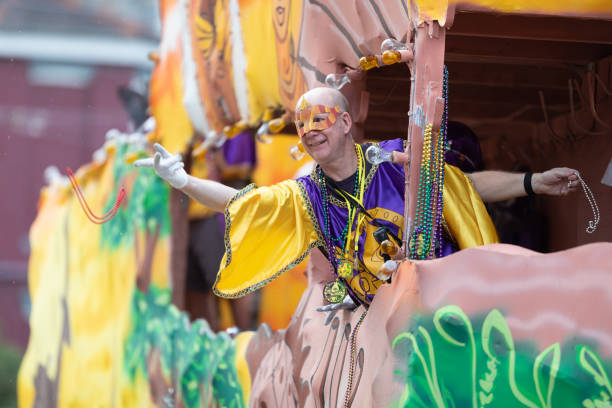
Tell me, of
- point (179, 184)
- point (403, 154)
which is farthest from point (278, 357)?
point (403, 154)

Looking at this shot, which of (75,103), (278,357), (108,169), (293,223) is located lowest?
(278,357)

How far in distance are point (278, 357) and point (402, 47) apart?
1844mm

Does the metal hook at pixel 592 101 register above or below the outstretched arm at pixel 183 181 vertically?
above

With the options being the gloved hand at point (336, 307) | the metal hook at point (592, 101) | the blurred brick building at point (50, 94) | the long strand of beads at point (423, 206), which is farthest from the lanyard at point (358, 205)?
the blurred brick building at point (50, 94)

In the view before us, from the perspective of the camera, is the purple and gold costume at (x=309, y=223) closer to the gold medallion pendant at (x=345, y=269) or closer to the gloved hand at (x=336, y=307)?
the gold medallion pendant at (x=345, y=269)

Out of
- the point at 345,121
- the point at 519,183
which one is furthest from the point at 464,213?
the point at 345,121

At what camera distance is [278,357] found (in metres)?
4.69

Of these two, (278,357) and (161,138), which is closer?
(278,357)

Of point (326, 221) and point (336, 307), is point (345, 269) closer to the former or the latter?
point (326, 221)

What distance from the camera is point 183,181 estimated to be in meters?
3.49

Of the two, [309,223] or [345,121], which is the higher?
[345,121]

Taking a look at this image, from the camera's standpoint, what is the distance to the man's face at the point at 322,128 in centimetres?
354

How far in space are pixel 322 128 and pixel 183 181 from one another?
0.51 meters

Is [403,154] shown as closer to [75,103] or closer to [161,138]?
[161,138]
